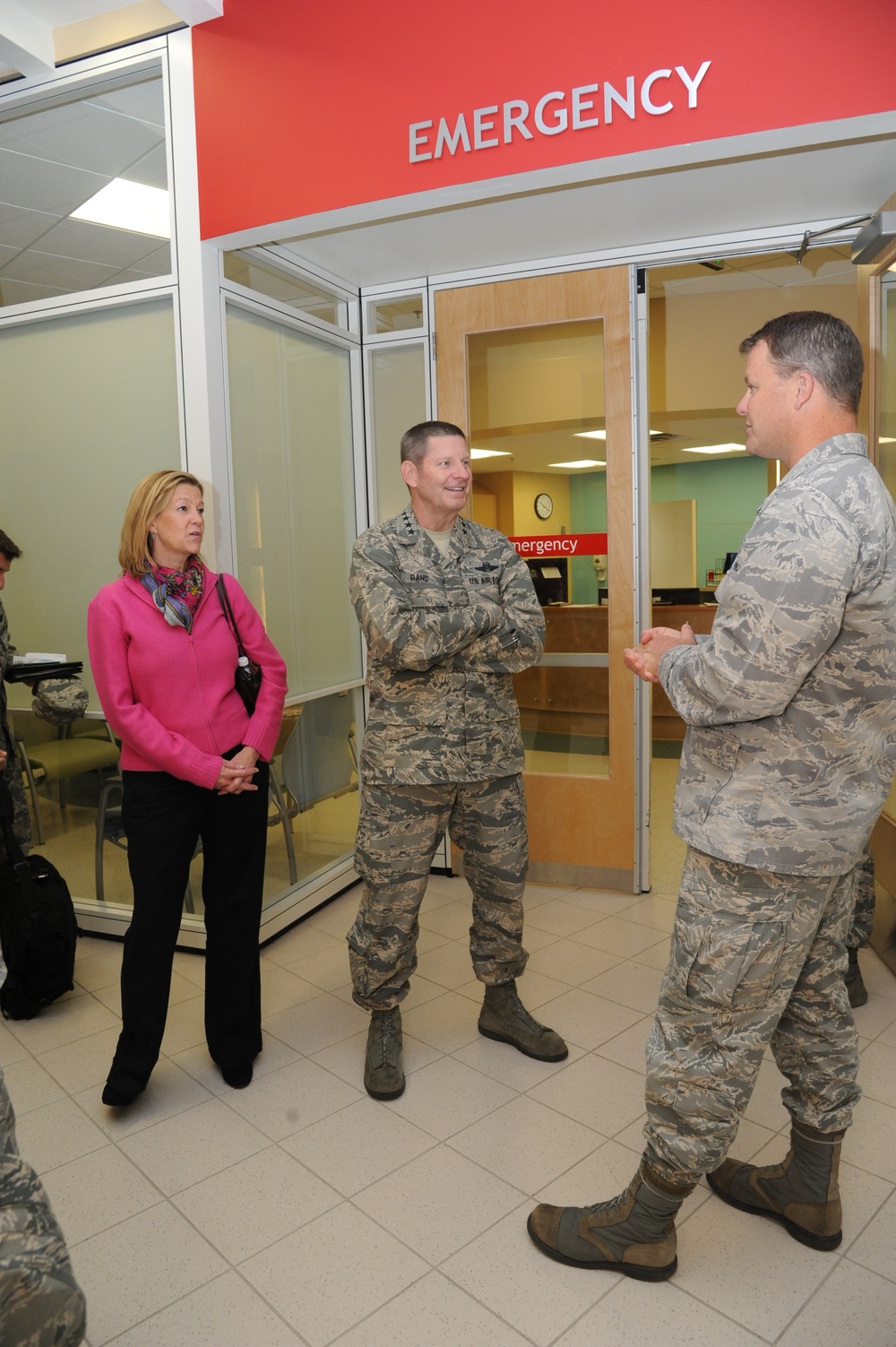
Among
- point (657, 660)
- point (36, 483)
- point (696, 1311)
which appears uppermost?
point (36, 483)

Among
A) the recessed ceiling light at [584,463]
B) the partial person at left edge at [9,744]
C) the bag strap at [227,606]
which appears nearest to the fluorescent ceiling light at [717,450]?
the recessed ceiling light at [584,463]

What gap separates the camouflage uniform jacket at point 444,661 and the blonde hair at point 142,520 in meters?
0.53

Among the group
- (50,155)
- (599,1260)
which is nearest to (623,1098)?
(599,1260)

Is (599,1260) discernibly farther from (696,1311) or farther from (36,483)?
(36,483)

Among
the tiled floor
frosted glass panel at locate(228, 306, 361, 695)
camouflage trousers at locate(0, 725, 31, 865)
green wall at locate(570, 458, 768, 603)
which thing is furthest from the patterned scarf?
green wall at locate(570, 458, 768, 603)

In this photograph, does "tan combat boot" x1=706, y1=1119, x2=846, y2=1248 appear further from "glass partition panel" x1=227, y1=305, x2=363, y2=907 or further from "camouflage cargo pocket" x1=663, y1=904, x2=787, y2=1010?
"glass partition panel" x1=227, y1=305, x2=363, y2=907

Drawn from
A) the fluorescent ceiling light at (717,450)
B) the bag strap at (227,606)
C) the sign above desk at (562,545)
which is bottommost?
the bag strap at (227,606)

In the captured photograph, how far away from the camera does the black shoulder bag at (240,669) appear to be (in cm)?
250

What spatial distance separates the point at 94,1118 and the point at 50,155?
335cm

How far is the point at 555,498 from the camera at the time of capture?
12.9 feet

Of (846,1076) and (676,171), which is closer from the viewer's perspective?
(846,1076)

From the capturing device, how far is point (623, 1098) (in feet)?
7.92

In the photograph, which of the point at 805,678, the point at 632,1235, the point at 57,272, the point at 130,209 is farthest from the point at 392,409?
the point at 632,1235

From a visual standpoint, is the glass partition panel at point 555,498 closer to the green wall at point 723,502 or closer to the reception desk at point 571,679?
the reception desk at point 571,679
